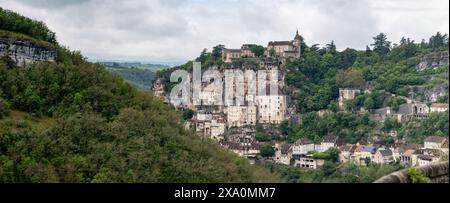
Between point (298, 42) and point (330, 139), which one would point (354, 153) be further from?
point (298, 42)

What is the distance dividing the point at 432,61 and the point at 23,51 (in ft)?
174

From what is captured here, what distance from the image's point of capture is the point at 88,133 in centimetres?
1470

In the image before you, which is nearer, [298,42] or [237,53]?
[237,53]

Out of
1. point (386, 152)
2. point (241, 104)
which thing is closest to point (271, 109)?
point (241, 104)

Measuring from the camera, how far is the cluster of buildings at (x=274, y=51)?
70.7 metres

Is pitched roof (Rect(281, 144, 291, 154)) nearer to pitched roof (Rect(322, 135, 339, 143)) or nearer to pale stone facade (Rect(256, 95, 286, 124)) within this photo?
pitched roof (Rect(322, 135, 339, 143))

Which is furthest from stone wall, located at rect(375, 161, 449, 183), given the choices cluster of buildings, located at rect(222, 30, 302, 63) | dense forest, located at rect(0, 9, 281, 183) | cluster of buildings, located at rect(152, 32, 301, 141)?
cluster of buildings, located at rect(222, 30, 302, 63)

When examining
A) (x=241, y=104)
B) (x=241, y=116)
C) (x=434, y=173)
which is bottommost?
(x=241, y=116)

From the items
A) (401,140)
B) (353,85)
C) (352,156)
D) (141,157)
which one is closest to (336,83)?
(353,85)

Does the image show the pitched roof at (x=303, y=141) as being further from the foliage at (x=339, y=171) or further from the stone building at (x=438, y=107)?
the stone building at (x=438, y=107)

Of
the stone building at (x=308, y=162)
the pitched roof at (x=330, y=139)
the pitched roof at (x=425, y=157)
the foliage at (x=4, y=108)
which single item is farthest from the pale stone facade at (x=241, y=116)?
the foliage at (x=4, y=108)

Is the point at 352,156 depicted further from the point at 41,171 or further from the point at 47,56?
the point at 41,171
